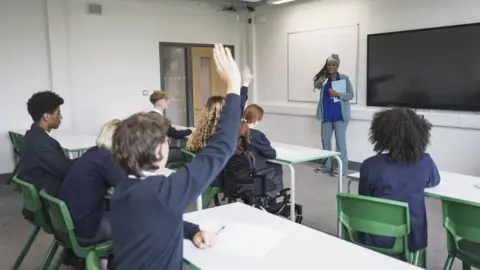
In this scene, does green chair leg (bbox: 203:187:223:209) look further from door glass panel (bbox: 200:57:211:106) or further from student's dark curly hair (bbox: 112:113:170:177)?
door glass panel (bbox: 200:57:211:106)

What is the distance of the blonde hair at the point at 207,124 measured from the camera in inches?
142

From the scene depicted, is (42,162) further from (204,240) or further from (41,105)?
(204,240)

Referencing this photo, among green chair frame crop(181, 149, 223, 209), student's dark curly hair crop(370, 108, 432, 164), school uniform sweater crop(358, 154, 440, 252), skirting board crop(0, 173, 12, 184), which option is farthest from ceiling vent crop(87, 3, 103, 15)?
school uniform sweater crop(358, 154, 440, 252)

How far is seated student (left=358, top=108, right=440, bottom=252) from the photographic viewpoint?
2.34m

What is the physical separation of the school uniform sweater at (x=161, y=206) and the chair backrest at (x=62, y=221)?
939mm

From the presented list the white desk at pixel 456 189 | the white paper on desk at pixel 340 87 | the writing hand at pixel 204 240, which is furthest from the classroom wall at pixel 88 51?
the writing hand at pixel 204 240

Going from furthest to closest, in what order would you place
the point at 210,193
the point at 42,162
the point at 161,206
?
the point at 210,193 → the point at 42,162 → the point at 161,206

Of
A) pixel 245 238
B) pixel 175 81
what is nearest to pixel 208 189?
pixel 245 238

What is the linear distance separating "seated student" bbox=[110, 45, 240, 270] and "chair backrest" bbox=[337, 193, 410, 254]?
1.06 metres

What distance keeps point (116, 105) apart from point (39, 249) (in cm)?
381

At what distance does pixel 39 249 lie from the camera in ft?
11.7

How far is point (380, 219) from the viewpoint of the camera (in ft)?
7.20

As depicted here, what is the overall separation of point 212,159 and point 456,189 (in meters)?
1.92

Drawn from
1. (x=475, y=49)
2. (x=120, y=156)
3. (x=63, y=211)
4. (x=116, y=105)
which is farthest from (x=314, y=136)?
(x=120, y=156)
